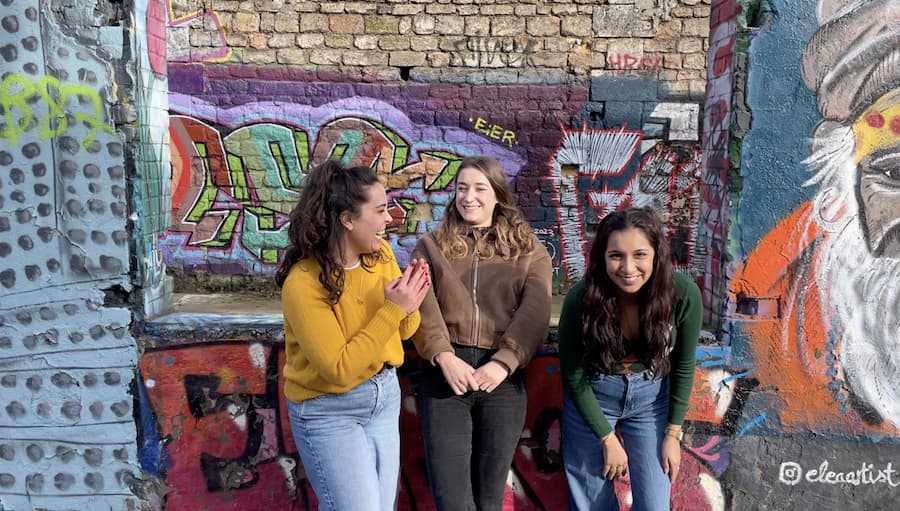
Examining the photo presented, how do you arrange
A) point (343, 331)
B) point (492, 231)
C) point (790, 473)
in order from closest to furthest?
point (343, 331) → point (492, 231) → point (790, 473)

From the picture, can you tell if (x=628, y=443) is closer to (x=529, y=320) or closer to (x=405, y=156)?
(x=529, y=320)

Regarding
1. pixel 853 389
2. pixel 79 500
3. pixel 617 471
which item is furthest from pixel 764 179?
pixel 79 500

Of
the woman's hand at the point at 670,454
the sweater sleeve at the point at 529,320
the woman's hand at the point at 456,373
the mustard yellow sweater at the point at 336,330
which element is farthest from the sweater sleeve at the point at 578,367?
the mustard yellow sweater at the point at 336,330

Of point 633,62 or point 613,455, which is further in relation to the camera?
point 633,62

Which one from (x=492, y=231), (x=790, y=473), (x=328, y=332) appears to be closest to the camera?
(x=328, y=332)

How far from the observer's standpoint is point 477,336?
9.04 ft

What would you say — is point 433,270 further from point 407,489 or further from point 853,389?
point 853,389

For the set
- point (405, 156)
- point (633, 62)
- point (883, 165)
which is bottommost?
point (883, 165)

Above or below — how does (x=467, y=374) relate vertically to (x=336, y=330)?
below

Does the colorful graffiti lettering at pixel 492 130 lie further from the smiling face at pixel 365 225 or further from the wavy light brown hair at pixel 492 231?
the smiling face at pixel 365 225

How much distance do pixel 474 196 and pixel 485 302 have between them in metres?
0.44

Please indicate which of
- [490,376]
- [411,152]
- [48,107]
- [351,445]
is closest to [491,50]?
[411,152]

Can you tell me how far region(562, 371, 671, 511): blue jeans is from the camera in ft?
8.81

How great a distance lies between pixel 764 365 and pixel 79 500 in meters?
3.30
